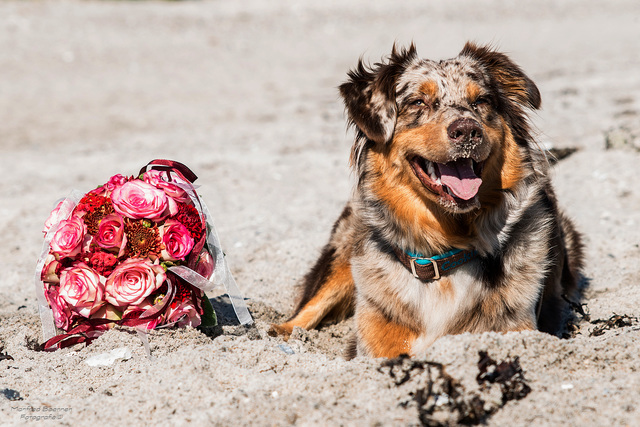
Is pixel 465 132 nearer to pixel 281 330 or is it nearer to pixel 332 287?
pixel 332 287

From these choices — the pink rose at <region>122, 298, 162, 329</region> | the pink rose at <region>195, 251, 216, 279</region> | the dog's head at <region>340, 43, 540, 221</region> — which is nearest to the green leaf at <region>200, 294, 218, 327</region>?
the pink rose at <region>195, 251, 216, 279</region>

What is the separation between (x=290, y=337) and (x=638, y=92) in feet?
29.0

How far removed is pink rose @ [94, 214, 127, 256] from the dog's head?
141 cm

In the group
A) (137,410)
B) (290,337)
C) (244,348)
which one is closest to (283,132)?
(290,337)

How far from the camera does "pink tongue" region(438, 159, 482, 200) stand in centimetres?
341

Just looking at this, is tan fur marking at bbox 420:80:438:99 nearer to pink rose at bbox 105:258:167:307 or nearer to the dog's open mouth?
the dog's open mouth

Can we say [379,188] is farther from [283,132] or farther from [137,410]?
[283,132]

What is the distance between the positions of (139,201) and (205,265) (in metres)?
0.55

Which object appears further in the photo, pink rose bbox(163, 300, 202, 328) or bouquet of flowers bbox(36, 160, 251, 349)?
pink rose bbox(163, 300, 202, 328)

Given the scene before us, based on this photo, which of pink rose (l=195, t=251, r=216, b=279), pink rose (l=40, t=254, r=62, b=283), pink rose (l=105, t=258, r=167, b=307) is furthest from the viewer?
pink rose (l=195, t=251, r=216, b=279)

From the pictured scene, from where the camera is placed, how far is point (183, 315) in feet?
12.6

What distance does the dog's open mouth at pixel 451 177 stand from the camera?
3.41m

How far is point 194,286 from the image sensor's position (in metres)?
3.87

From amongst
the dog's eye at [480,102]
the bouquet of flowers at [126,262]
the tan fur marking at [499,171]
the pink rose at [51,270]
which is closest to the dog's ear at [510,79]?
the dog's eye at [480,102]
